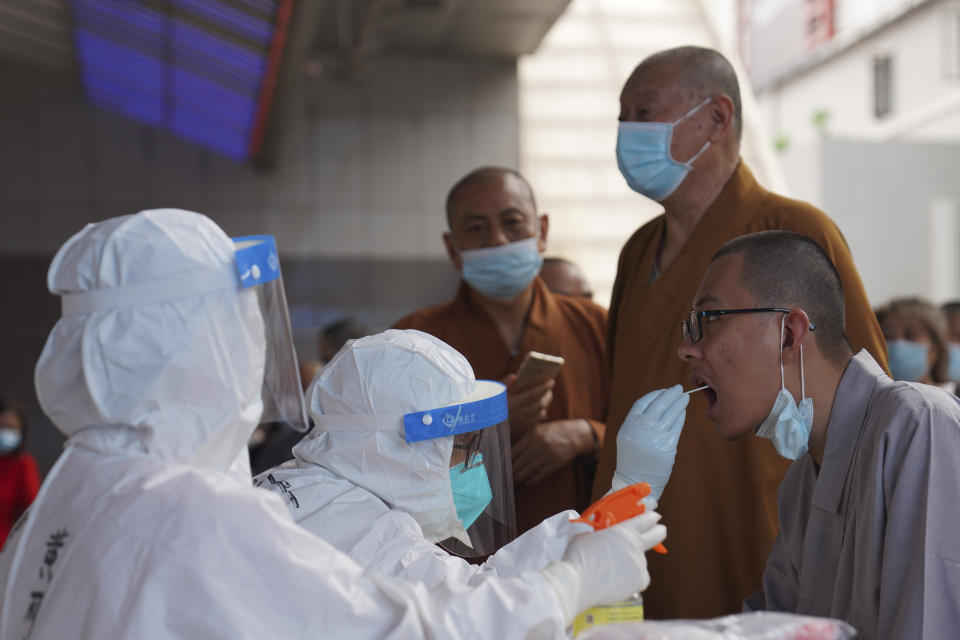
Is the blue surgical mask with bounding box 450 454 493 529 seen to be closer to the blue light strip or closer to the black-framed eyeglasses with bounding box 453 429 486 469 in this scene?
the black-framed eyeglasses with bounding box 453 429 486 469

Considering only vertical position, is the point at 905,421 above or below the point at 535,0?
below

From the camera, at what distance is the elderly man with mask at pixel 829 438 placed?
61.7 inches

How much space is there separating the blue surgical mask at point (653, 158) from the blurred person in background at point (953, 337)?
9.45 ft

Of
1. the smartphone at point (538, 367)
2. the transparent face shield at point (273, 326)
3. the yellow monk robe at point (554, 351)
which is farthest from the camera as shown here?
the yellow monk robe at point (554, 351)

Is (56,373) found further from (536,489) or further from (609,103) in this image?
(609,103)

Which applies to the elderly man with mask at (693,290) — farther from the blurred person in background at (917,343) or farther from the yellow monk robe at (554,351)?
the blurred person in background at (917,343)

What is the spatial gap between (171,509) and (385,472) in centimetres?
61

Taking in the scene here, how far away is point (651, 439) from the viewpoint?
186cm

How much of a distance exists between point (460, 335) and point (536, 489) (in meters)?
0.57

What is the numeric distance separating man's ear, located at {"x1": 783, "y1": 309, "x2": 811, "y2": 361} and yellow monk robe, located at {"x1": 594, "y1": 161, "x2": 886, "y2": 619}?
17.9 inches

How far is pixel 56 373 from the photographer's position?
1406 mm

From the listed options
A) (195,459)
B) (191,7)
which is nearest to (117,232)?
(195,459)

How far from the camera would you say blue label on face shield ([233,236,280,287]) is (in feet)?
4.82

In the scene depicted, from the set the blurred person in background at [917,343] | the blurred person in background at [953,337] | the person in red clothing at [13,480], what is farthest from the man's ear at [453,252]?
the person in red clothing at [13,480]
